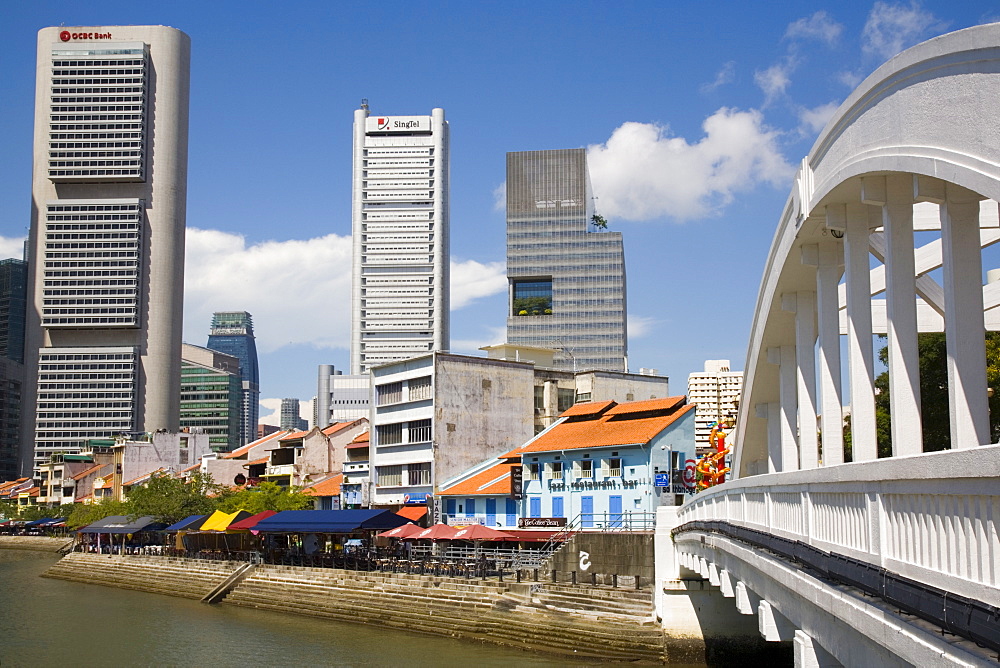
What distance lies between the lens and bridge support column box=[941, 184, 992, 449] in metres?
9.35

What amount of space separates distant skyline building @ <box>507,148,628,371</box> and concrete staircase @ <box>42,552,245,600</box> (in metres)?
95.1

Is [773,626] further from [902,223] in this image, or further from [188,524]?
[188,524]

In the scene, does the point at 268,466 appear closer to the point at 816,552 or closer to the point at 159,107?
the point at 816,552

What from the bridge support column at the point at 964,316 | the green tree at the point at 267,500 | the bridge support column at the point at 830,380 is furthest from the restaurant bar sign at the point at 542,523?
the bridge support column at the point at 964,316

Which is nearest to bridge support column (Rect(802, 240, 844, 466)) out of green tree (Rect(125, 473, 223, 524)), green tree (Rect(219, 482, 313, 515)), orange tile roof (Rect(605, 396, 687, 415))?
orange tile roof (Rect(605, 396, 687, 415))

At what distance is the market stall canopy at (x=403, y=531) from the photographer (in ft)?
146

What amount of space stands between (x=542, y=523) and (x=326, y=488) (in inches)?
1104

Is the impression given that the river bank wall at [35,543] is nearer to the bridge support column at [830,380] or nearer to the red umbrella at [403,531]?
the red umbrella at [403,531]

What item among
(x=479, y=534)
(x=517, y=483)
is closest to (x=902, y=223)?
(x=479, y=534)

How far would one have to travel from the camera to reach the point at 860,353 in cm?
1258

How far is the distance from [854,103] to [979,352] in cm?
368

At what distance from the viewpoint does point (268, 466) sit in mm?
83938

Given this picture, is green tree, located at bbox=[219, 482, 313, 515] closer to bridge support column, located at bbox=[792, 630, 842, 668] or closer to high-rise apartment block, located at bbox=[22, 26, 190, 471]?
bridge support column, located at bbox=[792, 630, 842, 668]

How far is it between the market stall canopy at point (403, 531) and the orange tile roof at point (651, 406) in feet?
38.7
